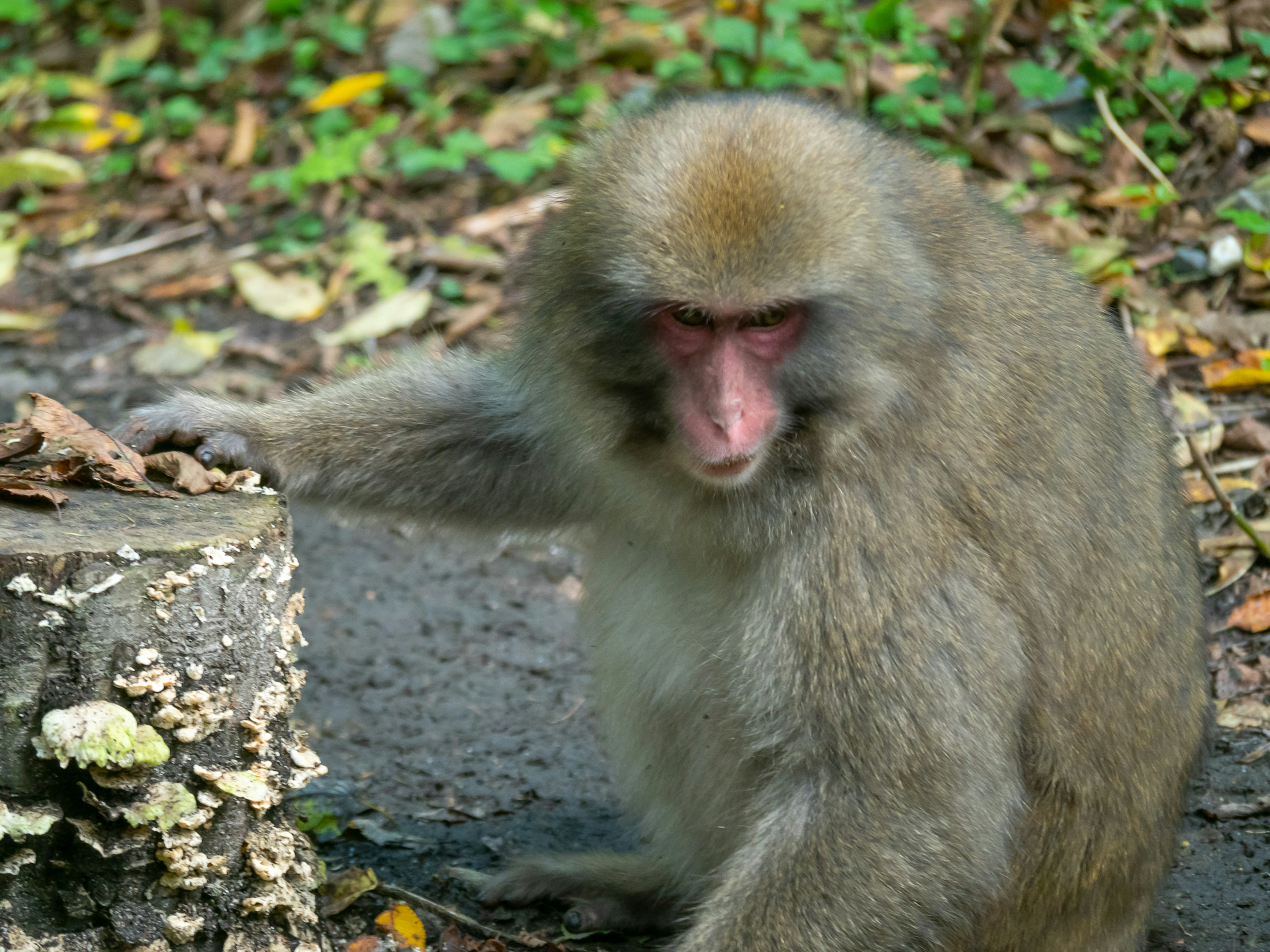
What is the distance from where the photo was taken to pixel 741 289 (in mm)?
2730

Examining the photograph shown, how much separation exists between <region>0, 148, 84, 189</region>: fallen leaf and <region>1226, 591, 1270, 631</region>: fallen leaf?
21.3 feet

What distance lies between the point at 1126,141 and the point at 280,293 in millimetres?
3941

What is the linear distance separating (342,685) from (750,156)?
2649mm

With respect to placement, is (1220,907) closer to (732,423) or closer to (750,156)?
(732,423)

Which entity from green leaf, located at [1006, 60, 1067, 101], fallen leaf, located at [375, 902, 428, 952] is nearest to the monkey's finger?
fallen leaf, located at [375, 902, 428, 952]

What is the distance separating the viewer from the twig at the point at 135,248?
733 cm

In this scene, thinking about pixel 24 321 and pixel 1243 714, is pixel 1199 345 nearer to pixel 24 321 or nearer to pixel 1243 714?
pixel 1243 714

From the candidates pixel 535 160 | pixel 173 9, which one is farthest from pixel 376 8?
pixel 535 160

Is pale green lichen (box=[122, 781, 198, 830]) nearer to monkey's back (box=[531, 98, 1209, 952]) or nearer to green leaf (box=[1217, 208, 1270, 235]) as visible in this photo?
monkey's back (box=[531, 98, 1209, 952])

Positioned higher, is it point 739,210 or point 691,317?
point 739,210

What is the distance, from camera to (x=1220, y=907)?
11.9 feet

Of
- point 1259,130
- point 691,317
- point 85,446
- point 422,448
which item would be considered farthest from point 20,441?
point 1259,130

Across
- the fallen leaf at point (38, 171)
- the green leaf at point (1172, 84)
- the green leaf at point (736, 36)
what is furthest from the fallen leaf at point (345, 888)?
the fallen leaf at point (38, 171)

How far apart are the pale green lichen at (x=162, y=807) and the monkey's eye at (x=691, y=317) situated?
137 cm
